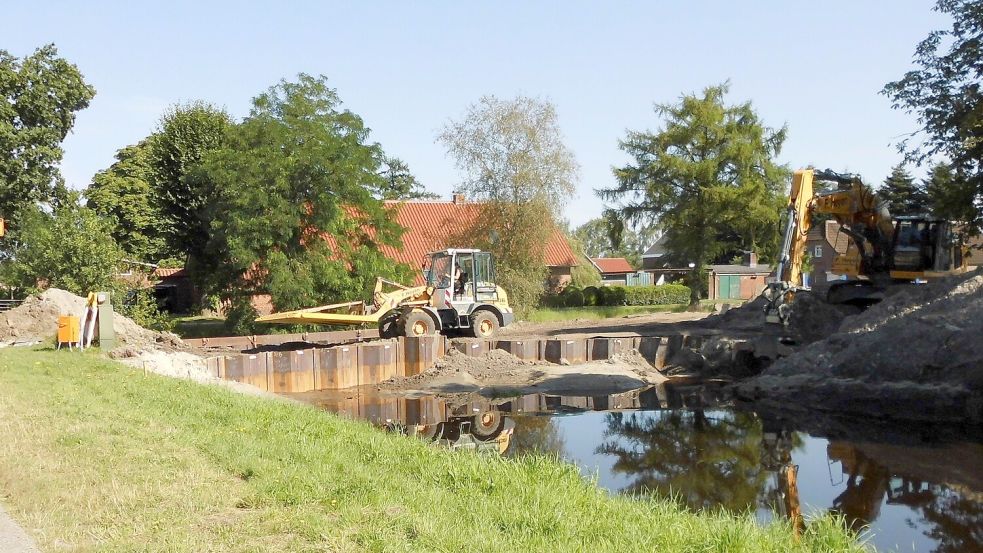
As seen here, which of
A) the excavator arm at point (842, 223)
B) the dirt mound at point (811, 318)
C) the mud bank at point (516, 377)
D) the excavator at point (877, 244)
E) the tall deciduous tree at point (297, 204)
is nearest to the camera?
the mud bank at point (516, 377)

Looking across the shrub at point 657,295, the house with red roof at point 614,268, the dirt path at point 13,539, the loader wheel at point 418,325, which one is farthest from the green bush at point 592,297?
the dirt path at point 13,539

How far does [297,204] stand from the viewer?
28312mm

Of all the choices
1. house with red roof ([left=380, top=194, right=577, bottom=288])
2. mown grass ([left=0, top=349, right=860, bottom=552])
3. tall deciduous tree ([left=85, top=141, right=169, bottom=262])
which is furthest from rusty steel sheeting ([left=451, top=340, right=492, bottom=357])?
Answer: tall deciduous tree ([left=85, top=141, right=169, bottom=262])

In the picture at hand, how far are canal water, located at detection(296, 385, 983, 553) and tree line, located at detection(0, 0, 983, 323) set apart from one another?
10.4 metres

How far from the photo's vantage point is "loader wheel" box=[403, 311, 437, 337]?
2250 cm

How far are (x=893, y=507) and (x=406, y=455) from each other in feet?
17.5

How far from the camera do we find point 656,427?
48.3 feet

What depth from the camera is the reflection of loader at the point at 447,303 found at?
74.7 feet

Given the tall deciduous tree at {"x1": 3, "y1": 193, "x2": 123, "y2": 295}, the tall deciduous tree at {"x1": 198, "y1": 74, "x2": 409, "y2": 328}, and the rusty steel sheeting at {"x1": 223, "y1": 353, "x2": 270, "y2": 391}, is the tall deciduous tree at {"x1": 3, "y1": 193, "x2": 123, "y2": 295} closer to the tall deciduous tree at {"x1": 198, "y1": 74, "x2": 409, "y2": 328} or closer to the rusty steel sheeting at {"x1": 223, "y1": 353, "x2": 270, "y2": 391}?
the tall deciduous tree at {"x1": 198, "y1": 74, "x2": 409, "y2": 328}

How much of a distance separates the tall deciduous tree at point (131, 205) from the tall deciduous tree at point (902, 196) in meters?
30.5

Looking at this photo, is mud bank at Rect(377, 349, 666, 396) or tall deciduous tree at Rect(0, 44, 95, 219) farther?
tall deciduous tree at Rect(0, 44, 95, 219)

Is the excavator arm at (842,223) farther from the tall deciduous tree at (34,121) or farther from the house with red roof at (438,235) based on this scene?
the tall deciduous tree at (34,121)

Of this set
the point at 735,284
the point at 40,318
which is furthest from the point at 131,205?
the point at 735,284

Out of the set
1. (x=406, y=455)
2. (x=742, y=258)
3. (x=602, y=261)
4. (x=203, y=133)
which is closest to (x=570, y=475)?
(x=406, y=455)
